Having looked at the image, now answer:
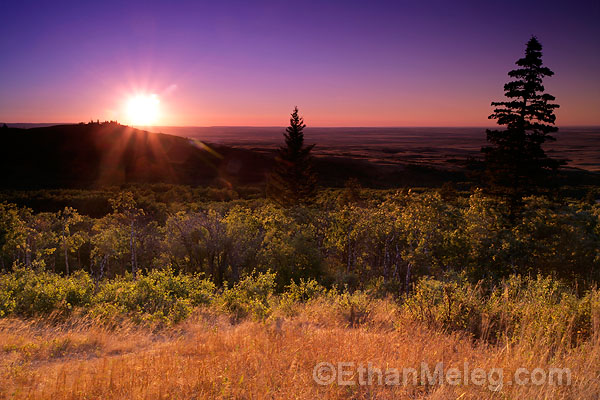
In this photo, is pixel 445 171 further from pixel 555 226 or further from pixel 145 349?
pixel 145 349

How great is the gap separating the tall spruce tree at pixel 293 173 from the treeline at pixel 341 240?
23.8m

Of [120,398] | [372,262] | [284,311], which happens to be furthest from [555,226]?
[120,398]

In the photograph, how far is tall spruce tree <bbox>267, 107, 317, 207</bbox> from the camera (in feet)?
173

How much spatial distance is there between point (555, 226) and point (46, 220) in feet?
135

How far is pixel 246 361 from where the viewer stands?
465 cm

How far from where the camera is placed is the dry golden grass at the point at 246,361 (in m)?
3.92

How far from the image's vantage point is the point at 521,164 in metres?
28.5

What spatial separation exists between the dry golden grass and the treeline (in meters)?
14.4

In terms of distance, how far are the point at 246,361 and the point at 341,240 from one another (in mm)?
24403

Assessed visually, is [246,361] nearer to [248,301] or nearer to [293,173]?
[248,301]

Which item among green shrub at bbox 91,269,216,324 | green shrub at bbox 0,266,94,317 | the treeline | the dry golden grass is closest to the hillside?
the treeline

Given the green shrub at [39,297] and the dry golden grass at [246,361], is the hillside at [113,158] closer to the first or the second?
the green shrub at [39,297]

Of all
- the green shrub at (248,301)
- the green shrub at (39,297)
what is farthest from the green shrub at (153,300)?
the green shrub at (248,301)

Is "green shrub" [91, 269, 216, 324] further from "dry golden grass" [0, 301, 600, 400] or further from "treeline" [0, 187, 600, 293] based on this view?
"treeline" [0, 187, 600, 293]
